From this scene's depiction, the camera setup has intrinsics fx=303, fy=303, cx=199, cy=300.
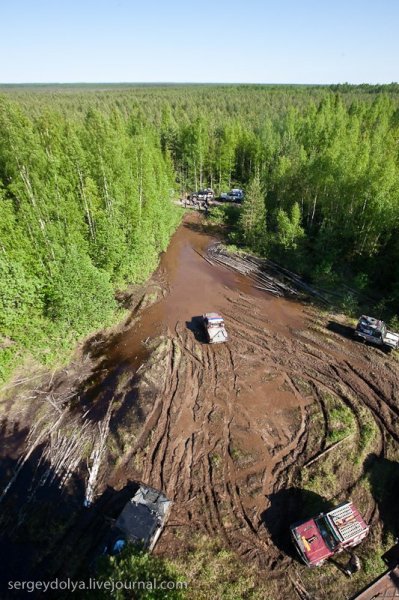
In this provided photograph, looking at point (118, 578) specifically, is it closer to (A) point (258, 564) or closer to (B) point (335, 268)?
(A) point (258, 564)

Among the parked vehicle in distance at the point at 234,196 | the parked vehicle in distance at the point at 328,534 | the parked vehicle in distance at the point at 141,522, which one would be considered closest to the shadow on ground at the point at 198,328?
the parked vehicle in distance at the point at 141,522

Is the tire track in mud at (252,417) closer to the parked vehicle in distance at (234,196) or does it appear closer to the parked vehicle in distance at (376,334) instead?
the parked vehicle in distance at (376,334)

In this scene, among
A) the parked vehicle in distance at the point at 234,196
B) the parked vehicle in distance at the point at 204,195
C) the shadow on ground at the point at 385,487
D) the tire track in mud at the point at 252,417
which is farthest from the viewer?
the parked vehicle in distance at the point at 204,195

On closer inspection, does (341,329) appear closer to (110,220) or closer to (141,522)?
(141,522)

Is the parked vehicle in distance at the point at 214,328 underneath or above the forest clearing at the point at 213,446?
above

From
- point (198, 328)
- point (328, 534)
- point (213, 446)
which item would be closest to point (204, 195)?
point (198, 328)

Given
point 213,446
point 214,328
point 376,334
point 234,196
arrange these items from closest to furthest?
point 213,446
point 376,334
point 214,328
point 234,196

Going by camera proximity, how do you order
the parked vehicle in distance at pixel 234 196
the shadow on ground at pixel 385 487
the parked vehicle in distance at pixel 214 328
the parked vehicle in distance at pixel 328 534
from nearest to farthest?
the parked vehicle in distance at pixel 328 534
the shadow on ground at pixel 385 487
the parked vehicle in distance at pixel 214 328
the parked vehicle in distance at pixel 234 196
